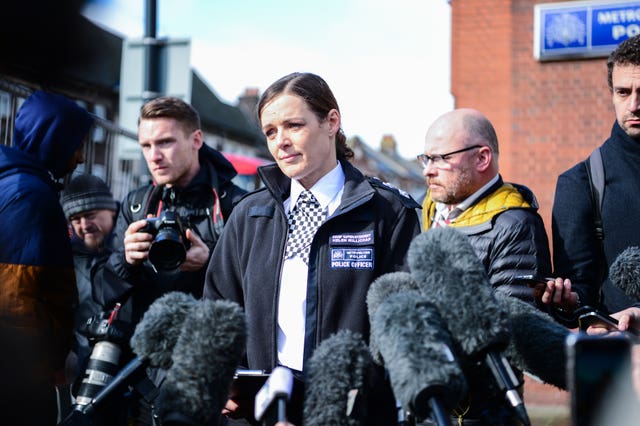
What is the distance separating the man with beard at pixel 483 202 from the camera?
9.25ft

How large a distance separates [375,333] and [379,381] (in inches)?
13.8

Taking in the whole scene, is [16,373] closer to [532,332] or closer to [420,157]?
[532,332]

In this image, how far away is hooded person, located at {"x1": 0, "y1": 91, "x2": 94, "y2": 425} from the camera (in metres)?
2.41

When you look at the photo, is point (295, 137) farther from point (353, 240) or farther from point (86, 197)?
point (86, 197)

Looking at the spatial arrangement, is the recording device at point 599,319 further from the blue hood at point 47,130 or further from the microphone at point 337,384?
the blue hood at point 47,130

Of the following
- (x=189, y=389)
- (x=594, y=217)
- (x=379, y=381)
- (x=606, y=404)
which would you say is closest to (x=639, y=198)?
(x=594, y=217)

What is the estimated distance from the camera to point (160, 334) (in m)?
1.85

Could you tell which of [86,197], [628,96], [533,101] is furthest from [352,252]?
[533,101]

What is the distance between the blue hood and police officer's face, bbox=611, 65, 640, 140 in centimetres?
226

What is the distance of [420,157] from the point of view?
3.27 metres

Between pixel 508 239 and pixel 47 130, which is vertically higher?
pixel 47 130

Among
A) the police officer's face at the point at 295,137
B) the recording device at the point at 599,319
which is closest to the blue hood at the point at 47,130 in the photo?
the police officer's face at the point at 295,137

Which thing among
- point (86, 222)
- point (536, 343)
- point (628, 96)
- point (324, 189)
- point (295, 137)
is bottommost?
point (536, 343)

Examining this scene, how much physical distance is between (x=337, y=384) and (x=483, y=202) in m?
1.51
